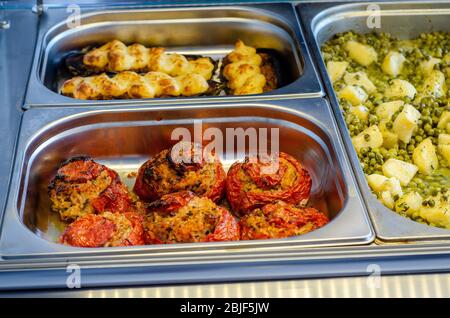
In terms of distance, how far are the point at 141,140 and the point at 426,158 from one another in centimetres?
131

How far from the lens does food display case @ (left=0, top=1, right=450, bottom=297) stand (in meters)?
1.73

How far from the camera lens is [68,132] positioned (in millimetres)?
2391

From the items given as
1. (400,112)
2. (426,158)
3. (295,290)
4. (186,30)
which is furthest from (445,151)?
(186,30)

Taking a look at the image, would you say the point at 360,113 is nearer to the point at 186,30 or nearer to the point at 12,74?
the point at 186,30

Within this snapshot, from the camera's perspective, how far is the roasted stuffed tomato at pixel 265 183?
2.19 m

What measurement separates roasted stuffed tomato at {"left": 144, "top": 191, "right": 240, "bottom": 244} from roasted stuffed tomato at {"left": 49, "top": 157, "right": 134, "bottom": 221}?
214 millimetres

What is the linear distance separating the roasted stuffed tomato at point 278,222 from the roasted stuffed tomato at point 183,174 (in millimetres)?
260

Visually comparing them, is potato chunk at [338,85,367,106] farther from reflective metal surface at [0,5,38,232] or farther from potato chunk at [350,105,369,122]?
reflective metal surface at [0,5,38,232]

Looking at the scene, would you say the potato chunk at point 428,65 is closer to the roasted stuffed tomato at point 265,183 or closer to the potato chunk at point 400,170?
the potato chunk at point 400,170

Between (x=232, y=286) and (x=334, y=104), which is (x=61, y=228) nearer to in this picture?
(x=232, y=286)

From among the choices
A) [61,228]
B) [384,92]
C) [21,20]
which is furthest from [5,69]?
[384,92]

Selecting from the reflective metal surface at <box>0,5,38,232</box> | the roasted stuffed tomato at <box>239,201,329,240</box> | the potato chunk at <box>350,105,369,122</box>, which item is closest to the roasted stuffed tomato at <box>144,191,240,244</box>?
the roasted stuffed tomato at <box>239,201,329,240</box>

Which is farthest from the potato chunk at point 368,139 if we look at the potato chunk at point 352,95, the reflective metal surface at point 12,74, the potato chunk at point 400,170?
the reflective metal surface at point 12,74

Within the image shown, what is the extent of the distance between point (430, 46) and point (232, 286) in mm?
2133
